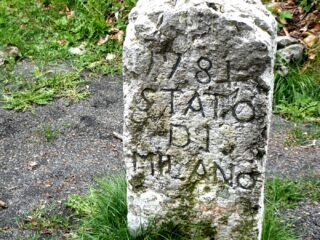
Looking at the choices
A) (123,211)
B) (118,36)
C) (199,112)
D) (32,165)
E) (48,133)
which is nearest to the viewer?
(199,112)

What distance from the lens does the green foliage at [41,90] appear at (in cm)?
582

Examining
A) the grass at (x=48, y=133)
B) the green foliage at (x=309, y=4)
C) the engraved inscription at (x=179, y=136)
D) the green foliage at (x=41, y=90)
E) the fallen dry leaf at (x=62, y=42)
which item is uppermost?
the green foliage at (x=309, y=4)

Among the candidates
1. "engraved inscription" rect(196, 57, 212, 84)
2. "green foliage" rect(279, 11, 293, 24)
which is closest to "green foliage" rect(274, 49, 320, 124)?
"green foliage" rect(279, 11, 293, 24)

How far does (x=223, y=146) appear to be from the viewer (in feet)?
10.7

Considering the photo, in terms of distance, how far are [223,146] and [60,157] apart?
2093 mm

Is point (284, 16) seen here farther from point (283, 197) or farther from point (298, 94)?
point (283, 197)

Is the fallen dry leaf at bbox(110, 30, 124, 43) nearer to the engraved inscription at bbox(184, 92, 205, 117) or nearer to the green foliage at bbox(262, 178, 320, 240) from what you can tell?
the green foliage at bbox(262, 178, 320, 240)

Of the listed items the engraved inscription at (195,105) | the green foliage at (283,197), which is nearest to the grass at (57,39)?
the green foliage at (283,197)

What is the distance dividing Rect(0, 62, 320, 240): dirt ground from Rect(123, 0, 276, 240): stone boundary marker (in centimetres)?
82

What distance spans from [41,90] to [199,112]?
306 cm

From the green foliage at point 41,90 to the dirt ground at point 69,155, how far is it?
0.09 meters

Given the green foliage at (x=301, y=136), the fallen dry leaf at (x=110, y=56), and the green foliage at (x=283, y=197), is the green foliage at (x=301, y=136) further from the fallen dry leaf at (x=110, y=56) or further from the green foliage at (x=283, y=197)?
the fallen dry leaf at (x=110, y=56)

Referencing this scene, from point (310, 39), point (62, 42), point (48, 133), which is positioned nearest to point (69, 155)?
point (48, 133)

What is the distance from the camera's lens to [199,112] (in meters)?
3.22
